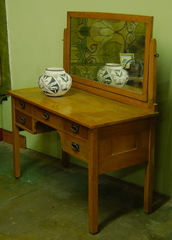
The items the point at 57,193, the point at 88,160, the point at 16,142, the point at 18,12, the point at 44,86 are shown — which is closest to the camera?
the point at 88,160

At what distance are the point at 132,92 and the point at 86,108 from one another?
0.36 metres

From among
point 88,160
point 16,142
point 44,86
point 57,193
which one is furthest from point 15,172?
point 88,160

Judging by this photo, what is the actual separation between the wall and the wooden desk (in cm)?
30

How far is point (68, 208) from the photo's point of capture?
284 cm

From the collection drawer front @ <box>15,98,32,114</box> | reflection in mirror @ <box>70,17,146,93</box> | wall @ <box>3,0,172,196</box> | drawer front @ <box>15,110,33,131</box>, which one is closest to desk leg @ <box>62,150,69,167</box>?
wall @ <box>3,0,172,196</box>

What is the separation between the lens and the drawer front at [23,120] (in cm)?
309

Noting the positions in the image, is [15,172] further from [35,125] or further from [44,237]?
[44,237]

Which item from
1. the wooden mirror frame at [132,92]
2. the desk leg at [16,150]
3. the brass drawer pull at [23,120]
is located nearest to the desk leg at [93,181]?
the wooden mirror frame at [132,92]

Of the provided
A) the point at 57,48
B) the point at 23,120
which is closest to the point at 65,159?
the point at 23,120

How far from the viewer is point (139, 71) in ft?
8.63

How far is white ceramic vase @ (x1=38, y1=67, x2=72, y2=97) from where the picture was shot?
288cm

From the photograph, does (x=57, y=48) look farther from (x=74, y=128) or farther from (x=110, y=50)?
(x=74, y=128)

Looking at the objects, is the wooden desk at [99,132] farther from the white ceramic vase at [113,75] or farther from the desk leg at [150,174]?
the white ceramic vase at [113,75]

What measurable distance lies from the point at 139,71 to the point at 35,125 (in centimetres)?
98
